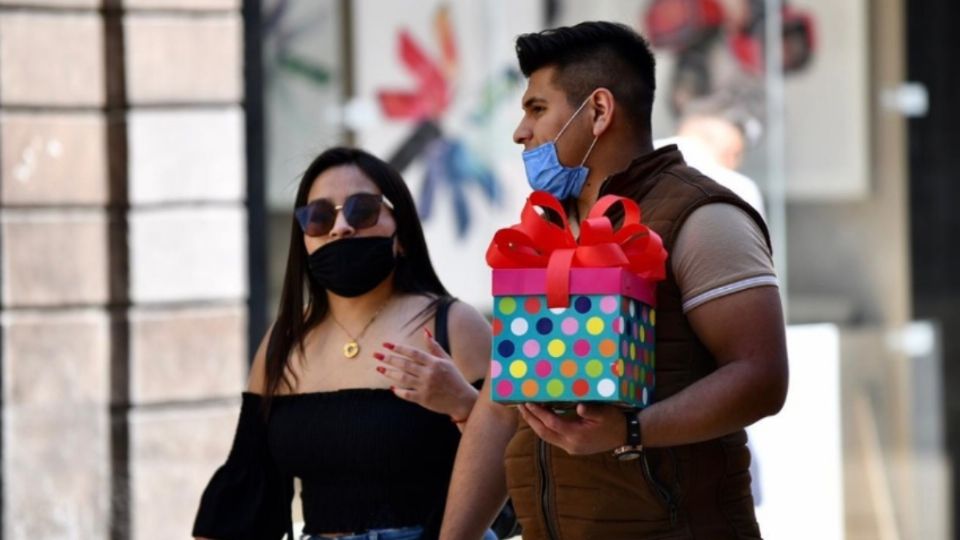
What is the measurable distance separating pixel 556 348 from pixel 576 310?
0.08 m

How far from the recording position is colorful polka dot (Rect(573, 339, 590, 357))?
3509 mm

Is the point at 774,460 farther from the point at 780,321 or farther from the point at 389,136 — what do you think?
the point at 780,321

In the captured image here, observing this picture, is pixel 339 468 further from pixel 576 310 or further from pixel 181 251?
pixel 181 251

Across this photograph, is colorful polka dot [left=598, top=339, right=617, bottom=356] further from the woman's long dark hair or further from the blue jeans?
the woman's long dark hair

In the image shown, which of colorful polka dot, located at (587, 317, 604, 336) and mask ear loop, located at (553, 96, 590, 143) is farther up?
mask ear loop, located at (553, 96, 590, 143)

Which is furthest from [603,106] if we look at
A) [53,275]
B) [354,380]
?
[53,275]

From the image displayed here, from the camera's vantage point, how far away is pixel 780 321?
359 cm

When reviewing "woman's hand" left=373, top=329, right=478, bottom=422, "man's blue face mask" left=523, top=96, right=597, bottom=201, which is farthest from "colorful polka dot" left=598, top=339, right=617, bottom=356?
"woman's hand" left=373, top=329, right=478, bottom=422

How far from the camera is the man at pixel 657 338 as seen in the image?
3.55 metres

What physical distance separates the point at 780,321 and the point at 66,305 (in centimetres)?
560

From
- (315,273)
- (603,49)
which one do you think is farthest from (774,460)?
(603,49)

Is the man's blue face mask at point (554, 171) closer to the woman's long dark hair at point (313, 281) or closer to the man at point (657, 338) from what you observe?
the man at point (657, 338)

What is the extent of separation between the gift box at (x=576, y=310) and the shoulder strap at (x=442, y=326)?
3.64ft

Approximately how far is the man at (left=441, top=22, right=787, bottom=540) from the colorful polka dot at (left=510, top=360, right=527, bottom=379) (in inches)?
2.8
